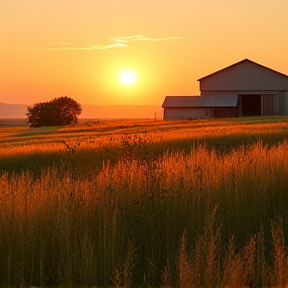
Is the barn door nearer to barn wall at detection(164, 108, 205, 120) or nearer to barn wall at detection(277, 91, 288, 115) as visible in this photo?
barn wall at detection(277, 91, 288, 115)

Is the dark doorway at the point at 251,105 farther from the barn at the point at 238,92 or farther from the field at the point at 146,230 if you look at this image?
the field at the point at 146,230

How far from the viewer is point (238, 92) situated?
6662 cm

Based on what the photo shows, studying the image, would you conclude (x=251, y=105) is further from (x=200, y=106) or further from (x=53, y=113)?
(x=53, y=113)

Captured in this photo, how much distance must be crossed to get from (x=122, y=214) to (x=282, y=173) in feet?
16.6

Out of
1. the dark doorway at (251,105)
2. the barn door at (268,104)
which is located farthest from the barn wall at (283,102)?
the dark doorway at (251,105)

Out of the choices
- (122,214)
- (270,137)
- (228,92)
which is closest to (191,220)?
(122,214)

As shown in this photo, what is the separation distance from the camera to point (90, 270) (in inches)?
320

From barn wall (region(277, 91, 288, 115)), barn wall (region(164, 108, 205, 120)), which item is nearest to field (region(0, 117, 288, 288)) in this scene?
barn wall (region(164, 108, 205, 120))

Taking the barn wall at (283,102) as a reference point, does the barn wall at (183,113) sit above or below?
below

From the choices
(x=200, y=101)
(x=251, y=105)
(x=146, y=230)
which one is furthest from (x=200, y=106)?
(x=146, y=230)

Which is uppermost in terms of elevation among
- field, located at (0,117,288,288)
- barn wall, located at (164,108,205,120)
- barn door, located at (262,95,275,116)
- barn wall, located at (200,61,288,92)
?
barn wall, located at (200,61,288,92)

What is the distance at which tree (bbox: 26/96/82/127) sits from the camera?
9550cm

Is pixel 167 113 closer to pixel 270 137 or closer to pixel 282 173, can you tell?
pixel 270 137

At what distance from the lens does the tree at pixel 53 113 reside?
9550 cm
